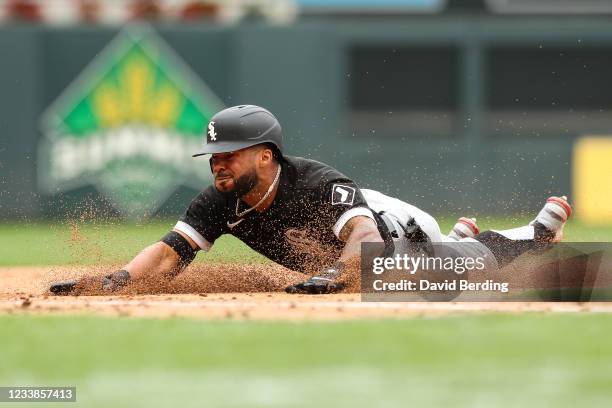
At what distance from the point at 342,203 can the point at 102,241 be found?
5.32 metres

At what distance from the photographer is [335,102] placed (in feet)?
51.2

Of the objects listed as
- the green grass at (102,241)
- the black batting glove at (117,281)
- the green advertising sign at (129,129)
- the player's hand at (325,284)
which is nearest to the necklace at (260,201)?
the player's hand at (325,284)

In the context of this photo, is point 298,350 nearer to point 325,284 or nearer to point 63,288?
point 325,284

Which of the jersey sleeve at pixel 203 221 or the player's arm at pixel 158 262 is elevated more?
the jersey sleeve at pixel 203 221

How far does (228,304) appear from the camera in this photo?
6.11m

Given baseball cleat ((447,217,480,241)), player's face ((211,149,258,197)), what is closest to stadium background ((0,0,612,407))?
player's face ((211,149,258,197))

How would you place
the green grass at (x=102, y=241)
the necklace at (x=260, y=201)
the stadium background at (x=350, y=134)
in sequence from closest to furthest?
the stadium background at (x=350, y=134), the necklace at (x=260, y=201), the green grass at (x=102, y=241)

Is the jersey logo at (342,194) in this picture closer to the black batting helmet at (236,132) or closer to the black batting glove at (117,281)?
the black batting helmet at (236,132)

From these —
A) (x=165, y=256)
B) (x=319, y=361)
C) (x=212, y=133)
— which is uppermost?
(x=212, y=133)

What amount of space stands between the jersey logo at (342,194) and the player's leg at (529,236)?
3.92 feet

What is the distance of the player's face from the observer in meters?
6.36

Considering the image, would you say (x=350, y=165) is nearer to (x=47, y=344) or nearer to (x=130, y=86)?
(x=130, y=86)

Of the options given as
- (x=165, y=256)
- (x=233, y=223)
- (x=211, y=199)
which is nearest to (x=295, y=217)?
(x=233, y=223)

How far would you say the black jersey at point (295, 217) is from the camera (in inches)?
253
